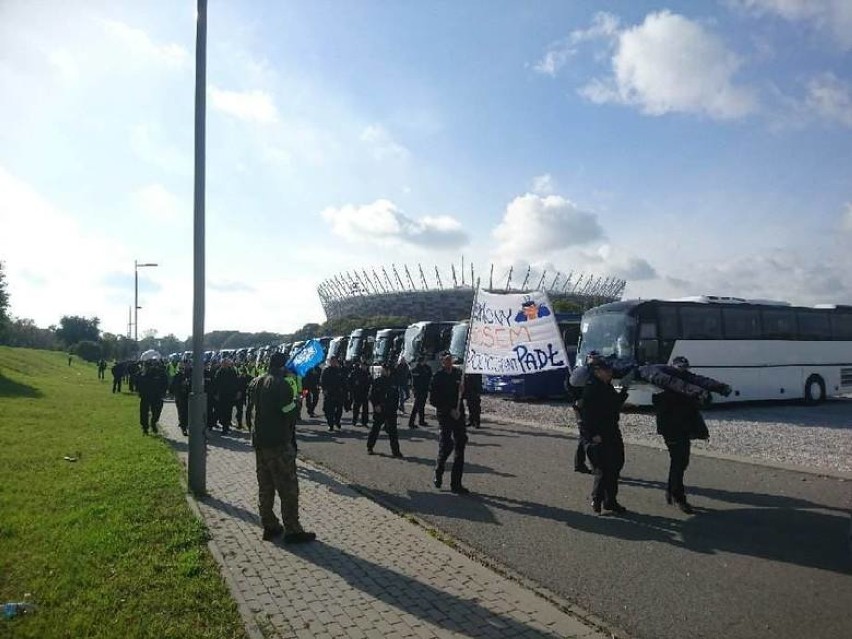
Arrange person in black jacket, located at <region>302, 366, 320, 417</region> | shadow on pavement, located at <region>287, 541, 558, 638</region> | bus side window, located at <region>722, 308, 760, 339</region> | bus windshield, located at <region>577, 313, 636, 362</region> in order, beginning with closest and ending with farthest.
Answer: shadow on pavement, located at <region>287, 541, 558, 638</region> < bus windshield, located at <region>577, 313, 636, 362</region> < bus side window, located at <region>722, 308, 760, 339</region> < person in black jacket, located at <region>302, 366, 320, 417</region>

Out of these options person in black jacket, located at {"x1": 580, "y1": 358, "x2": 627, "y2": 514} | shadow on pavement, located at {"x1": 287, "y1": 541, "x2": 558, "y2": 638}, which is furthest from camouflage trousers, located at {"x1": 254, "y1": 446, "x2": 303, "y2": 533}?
person in black jacket, located at {"x1": 580, "y1": 358, "x2": 627, "y2": 514}

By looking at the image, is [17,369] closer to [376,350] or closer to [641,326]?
[376,350]

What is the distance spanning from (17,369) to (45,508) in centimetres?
4180

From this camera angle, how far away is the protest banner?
415 inches

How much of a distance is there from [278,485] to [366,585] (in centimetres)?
182

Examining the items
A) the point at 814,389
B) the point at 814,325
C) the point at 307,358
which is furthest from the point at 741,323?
the point at 307,358

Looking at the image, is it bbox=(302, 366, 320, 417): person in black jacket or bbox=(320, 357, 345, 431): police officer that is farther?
bbox=(302, 366, 320, 417): person in black jacket

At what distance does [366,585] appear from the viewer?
520 cm

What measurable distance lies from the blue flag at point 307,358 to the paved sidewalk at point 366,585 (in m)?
7.28

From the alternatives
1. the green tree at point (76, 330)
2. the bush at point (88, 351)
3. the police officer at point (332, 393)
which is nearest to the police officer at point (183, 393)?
the police officer at point (332, 393)

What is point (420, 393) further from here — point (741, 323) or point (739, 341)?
point (741, 323)

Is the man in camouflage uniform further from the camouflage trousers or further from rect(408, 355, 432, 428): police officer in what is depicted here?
rect(408, 355, 432, 428): police officer

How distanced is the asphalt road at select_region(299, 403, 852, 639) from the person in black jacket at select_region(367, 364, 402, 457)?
0.58 meters

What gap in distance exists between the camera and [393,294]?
378 ft
